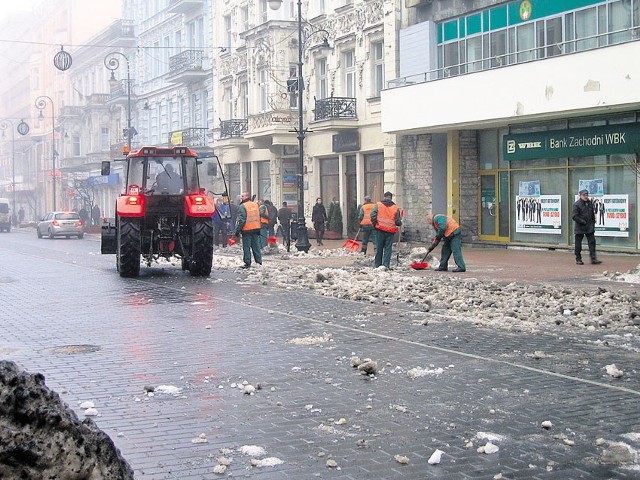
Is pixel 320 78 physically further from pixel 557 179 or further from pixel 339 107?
pixel 557 179

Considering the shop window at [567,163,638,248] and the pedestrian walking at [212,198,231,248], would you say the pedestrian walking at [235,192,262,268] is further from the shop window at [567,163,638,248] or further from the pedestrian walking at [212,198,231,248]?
the pedestrian walking at [212,198,231,248]

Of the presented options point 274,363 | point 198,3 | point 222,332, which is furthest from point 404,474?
point 198,3

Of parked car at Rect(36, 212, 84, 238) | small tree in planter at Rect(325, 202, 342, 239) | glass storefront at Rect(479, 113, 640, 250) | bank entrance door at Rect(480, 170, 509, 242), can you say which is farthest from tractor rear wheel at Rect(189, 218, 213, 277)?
parked car at Rect(36, 212, 84, 238)

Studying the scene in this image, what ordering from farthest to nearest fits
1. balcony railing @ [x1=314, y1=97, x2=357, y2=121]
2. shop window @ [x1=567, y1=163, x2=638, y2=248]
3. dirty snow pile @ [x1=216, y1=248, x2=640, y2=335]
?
balcony railing @ [x1=314, y1=97, x2=357, y2=121]
shop window @ [x1=567, y1=163, x2=638, y2=248]
dirty snow pile @ [x1=216, y1=248, x2=640, y2=335]

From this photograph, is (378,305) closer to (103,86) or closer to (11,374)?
(11,374)

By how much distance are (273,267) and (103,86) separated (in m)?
55.8

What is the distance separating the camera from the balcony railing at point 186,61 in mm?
49875

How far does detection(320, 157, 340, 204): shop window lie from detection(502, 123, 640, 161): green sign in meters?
11.0

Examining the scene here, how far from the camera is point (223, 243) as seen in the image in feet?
110

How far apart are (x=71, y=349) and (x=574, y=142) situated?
1828 cm

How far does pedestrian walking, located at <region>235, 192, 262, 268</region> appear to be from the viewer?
21781 millimetres

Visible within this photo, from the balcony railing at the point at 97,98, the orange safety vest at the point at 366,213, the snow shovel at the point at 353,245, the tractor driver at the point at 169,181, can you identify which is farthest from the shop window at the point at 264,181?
the balcony railing at the point at 97,98

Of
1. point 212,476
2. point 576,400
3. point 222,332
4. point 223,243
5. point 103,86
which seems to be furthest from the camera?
point 103,86

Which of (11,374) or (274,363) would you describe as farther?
(274,363)
